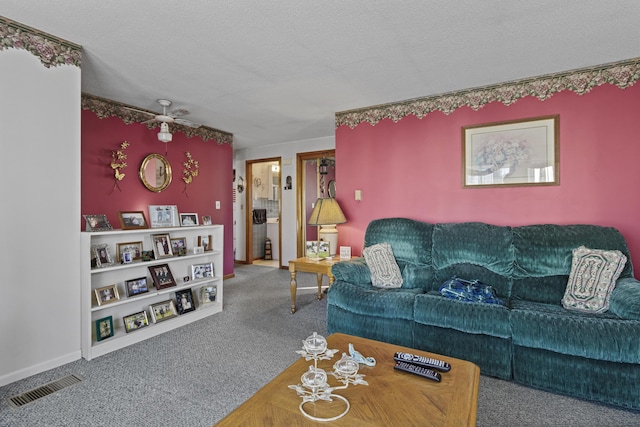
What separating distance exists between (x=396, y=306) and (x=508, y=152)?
1.92 m

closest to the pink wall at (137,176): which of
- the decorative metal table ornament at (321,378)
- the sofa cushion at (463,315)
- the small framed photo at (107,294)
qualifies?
the small framed photo at (107,294)

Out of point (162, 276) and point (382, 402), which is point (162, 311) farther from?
point (382, 402)

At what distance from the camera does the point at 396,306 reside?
2.48m

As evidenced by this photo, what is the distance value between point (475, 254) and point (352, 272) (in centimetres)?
111

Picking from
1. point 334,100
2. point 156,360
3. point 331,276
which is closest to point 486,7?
point 334,100

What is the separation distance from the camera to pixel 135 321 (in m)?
2.91

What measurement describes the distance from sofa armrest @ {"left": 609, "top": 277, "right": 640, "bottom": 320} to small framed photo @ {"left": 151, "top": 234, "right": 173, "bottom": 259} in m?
3.74

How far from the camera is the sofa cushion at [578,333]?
1.83 meters

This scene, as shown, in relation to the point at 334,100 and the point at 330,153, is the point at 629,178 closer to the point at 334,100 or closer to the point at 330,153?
the point at 334,100

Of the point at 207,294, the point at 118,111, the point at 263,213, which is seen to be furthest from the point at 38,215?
the point at 263,213

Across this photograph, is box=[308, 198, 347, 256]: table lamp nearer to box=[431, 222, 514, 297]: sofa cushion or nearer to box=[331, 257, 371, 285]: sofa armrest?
box=[331, 257, 371, 285]: sofa armrest

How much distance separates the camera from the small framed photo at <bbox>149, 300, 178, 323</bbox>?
121 inches

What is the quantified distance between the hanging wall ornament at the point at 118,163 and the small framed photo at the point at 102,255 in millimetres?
1255

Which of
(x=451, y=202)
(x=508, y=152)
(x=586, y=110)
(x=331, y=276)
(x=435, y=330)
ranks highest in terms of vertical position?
(x=586, y=110)
